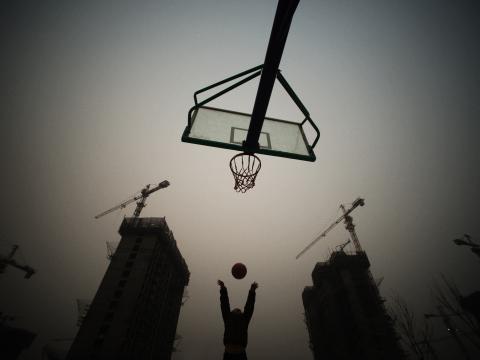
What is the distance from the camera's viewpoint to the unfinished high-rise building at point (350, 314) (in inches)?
1292

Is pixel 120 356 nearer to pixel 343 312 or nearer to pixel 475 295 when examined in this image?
pixel 343 312

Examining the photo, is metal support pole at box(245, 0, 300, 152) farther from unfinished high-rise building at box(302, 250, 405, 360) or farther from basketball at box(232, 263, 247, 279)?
unfinished high-rise building at box(302, 250, 405, 360)

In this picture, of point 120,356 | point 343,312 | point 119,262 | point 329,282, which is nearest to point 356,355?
point 343,312

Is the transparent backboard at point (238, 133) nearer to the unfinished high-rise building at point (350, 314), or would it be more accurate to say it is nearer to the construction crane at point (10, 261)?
the unfinished high-rise building at point (350, 314)

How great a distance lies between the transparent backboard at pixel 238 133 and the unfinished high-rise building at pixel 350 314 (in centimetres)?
3799

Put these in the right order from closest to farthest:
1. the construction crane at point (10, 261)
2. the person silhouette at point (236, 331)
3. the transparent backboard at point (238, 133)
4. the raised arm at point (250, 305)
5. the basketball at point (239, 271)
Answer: the person silhouette at point (236, 331) → the raised arm at point (250, 305) → the basketball at point (239, 271) → the transparent backboard at point (238, 133) → the construction crane at point (10, 261)

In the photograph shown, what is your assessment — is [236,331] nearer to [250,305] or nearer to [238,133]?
[250,305]

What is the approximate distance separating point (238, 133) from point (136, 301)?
3815cm

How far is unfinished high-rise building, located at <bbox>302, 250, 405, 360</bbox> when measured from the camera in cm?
3281

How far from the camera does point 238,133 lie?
6281 millimetres

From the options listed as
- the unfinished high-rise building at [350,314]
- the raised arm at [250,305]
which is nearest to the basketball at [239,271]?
the raised arm at [250,305]

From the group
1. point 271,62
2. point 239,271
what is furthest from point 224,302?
point 271,62

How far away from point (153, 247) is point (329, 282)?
33.0 meters

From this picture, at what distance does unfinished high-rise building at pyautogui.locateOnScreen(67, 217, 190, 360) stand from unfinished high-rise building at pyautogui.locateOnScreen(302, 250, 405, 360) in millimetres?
31037
